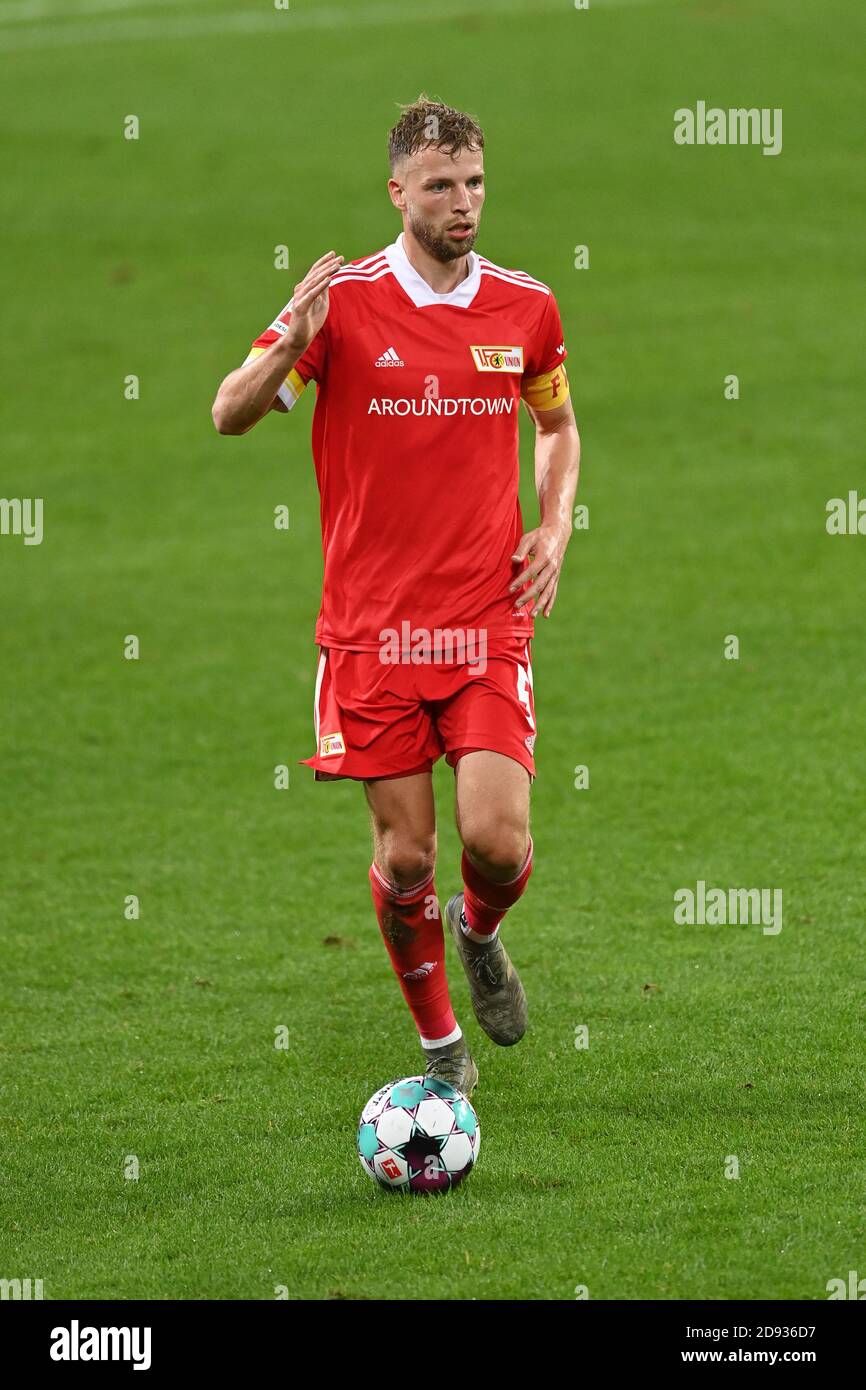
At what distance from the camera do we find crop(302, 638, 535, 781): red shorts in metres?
6.39

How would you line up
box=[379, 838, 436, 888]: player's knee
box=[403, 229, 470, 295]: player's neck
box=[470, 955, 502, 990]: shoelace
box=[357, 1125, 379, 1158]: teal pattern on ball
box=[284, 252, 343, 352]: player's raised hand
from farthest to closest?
box=[470, 955, 502, 990]: shoelace
box=[403, 229, 470, 295]: player's neck
box=[379, 838, 436, 888]: player's knee
box=[357, 1125, 379, 1158]: teal pattern on ball
box=[284, 252, 343, 352]: player's raised hand

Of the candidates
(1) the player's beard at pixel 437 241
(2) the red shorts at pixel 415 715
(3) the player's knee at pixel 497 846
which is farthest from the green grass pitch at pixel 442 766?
(1) the player's beard at pixel 437 241

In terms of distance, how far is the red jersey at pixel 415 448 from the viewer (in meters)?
6.35

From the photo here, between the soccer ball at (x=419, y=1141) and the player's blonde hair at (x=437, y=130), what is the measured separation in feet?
10.4

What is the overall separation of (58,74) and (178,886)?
25217 millimetres

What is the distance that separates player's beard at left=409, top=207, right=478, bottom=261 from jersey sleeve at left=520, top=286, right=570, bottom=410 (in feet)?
1.36

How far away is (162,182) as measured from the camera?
1064 inches

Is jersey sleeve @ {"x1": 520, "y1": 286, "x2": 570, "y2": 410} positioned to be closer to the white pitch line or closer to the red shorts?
the red shorts

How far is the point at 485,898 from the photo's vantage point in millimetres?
6625

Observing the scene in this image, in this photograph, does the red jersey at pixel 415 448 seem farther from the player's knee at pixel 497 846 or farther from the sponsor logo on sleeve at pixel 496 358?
the player's knee at pixel 497 846

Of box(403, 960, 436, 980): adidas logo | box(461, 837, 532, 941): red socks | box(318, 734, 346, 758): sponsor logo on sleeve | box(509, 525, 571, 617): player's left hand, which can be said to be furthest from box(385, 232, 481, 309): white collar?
box(403, 960, 436, 980): adidas logo

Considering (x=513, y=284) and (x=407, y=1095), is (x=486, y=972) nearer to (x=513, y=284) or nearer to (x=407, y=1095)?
(x=407, y=1095)

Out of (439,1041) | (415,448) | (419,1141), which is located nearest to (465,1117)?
(419,1141)
